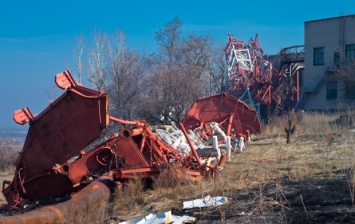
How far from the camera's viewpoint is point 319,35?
50.1 metres

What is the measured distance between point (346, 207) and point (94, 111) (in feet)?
18.1

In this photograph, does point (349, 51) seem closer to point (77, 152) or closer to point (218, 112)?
point (218, 112)

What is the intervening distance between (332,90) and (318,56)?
3782 millimetres

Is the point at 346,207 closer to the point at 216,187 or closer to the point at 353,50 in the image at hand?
the point at 216,187

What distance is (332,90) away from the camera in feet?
160

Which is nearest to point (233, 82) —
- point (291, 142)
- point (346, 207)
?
point (291, 142)

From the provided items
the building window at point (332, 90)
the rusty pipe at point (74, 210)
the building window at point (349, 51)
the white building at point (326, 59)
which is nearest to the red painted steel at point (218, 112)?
the rusty pipe at point (74, 210)

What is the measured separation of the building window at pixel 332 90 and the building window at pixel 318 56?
7.85 ft

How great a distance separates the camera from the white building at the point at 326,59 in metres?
47.8

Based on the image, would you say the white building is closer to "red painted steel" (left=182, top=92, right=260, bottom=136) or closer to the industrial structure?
the industrial structure

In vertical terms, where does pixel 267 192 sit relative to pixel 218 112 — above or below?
below

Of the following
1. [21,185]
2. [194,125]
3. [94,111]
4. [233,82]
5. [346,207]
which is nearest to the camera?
[346,207]

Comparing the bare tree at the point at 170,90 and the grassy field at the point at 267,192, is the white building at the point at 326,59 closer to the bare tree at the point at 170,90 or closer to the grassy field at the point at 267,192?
the bare tree at the point at 170,90

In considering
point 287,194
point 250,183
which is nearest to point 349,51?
point 250,183
